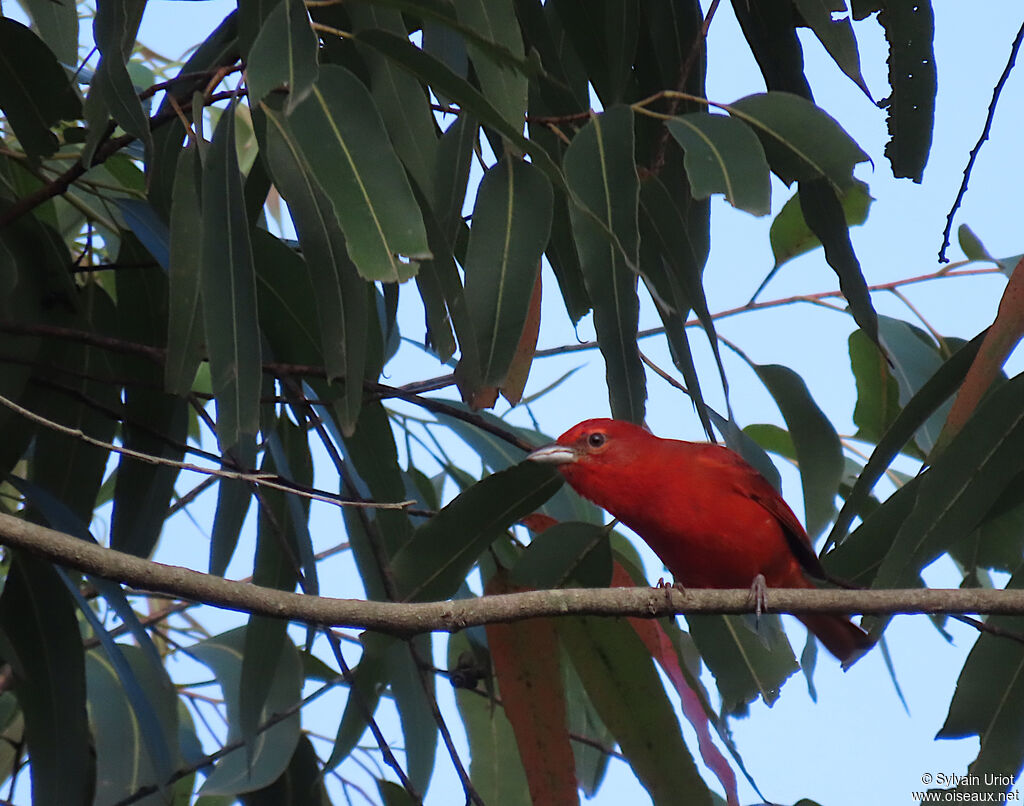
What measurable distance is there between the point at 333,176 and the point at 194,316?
53 cm

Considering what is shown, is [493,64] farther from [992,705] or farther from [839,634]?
[839,634]

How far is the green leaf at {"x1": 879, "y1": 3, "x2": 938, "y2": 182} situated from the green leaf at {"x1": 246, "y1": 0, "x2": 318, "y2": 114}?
157 cm

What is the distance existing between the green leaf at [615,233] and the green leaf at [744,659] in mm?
1013

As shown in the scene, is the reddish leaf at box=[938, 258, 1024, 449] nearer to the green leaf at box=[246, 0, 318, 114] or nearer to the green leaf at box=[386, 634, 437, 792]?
the green leaf at box=[246, 0, 318, 114]

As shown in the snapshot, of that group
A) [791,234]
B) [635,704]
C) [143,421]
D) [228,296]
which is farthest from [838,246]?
[143,421]

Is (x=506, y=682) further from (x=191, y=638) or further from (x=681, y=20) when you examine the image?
(x=191, y=638)

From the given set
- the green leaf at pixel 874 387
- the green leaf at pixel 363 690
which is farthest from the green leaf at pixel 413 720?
the green leaf at pixel 874 387

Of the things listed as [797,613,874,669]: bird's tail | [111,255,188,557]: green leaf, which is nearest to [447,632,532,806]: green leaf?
[797,613,874,669]: bird's tail

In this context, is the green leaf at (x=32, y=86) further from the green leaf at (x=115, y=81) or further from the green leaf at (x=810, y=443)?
the green leaf at (x=810, y=443)

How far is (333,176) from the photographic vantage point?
7.42 feet

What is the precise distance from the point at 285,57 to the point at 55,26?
216 centimetres

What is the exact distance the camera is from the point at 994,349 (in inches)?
107

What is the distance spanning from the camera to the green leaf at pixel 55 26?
12.7 feet

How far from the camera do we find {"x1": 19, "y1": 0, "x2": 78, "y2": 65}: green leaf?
3.88m
